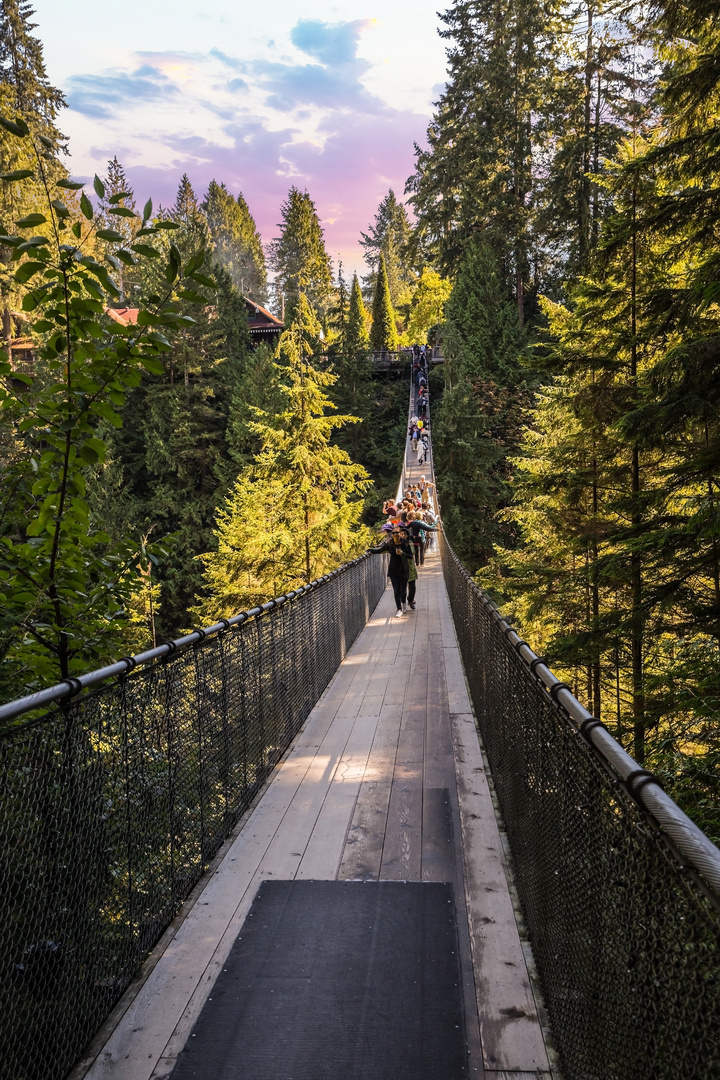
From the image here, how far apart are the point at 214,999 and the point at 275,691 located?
8.67 feet

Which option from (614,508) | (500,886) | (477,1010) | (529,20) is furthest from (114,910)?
(529,20)

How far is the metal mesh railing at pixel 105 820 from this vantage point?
6.40 feet

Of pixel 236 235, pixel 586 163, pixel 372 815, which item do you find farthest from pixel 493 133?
pixel 236 235

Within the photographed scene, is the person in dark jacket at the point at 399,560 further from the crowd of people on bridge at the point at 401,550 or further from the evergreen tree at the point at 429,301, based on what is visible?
the evergreen tree at the point at 429,301

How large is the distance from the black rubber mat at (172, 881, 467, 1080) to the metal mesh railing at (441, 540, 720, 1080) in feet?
1.22

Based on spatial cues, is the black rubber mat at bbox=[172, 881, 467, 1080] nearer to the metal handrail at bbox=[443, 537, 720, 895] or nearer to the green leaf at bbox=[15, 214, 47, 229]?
the metal handrail at bbox=[443, 537, 720, 895]

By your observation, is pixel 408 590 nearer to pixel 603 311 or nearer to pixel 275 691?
pixel 603 311

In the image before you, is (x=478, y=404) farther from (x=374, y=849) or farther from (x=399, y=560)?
(x=374, y=849)

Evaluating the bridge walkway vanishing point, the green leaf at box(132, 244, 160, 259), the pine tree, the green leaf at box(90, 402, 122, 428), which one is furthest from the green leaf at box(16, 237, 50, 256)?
the pine tree

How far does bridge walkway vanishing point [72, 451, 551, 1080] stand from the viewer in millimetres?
2293

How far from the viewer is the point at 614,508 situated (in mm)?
6047

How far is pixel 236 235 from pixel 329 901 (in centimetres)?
9216

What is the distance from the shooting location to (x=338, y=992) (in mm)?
2506

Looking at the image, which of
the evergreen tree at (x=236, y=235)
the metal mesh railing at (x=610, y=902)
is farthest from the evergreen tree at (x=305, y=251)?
the metal mesh railing at (x=610, y=902)
